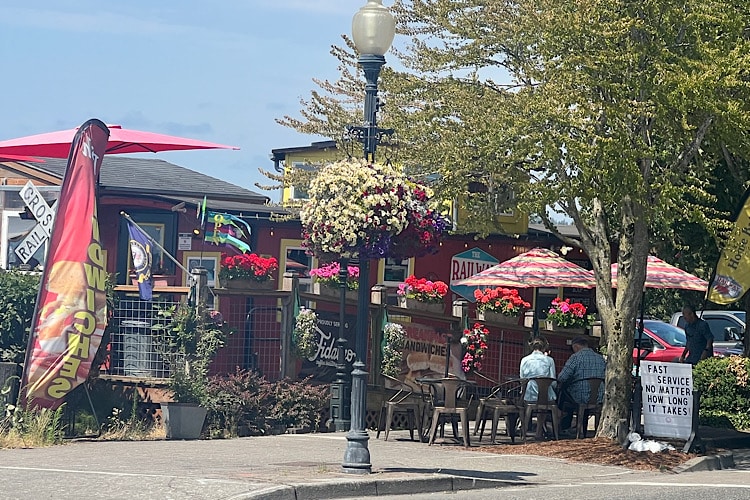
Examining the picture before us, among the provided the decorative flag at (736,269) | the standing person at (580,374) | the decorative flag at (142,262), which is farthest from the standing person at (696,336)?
the decorative flag at (142,262)

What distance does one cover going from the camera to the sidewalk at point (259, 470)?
1038cm

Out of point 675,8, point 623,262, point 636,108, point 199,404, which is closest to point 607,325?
point 623,262

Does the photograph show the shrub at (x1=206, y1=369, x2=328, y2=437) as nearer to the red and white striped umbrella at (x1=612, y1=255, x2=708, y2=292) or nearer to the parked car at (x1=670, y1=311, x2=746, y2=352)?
the red and white striped umbrella at (x1=612, y1=255, x2=708, y2=292)

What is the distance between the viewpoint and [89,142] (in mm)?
15109

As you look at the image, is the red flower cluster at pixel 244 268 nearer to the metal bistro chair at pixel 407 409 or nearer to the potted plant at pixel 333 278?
the potted plant at pixel 333 278

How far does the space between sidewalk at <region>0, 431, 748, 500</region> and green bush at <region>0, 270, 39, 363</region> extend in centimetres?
172

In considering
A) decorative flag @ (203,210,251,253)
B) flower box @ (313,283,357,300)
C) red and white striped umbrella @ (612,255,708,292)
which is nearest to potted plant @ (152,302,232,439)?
flower box @ (313,283,357,300)

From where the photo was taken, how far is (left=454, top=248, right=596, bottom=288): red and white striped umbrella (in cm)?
2252

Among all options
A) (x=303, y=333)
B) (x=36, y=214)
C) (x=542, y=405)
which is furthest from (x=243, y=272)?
(x=542, y=405)

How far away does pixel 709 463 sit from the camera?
15.3 m

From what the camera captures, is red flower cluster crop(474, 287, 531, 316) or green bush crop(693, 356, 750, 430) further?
red flower cluster crop(474, 287, 531, 316)

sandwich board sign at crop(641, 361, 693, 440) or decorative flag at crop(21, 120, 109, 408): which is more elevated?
decorative flag at crop(21, 120, 109, 408)

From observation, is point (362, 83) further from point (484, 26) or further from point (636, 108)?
point (636, 108)

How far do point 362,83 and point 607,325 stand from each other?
15575 millimetres
